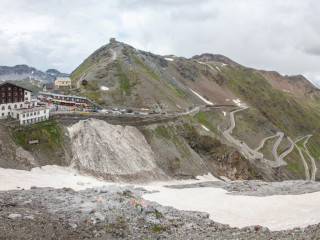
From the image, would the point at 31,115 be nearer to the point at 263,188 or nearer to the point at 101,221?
the point at 101,221

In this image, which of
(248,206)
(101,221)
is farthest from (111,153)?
(101,221)

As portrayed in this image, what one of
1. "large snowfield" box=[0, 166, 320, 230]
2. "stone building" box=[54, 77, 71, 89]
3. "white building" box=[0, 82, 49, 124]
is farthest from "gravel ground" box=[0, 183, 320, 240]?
"stone building" box=[54, 77, 71, 89]

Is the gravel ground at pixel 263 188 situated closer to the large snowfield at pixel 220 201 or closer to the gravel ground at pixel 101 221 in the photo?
the large snowfield at pixel 220 201

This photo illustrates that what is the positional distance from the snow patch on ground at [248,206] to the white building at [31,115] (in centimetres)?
4286

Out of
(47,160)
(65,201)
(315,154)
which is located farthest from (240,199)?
(315,154)

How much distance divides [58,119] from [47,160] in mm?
17540

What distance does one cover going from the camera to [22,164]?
63656 millimetres

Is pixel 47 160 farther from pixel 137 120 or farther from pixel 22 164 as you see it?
pixel 137 120

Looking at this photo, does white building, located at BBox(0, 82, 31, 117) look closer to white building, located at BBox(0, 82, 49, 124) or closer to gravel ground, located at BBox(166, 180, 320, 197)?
white building, located at BBox(0, 82, 49, 124)

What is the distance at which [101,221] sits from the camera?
35562mm

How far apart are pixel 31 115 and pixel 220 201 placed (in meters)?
56.3

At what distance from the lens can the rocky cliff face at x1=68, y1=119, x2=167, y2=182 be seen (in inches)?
2840

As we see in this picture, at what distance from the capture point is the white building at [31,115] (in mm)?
74812

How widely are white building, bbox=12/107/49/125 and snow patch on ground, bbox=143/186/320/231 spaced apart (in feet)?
141
